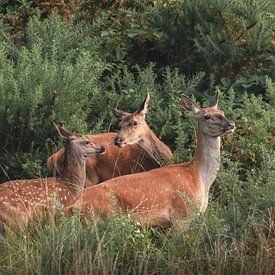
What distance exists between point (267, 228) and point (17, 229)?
6.98ft

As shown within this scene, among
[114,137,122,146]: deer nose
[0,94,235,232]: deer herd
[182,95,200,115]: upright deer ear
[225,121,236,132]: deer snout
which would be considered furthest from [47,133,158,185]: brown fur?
[225,121,236,132]: deer snout

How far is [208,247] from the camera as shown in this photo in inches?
355

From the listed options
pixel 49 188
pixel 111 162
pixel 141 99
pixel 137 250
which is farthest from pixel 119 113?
pixel 137 250

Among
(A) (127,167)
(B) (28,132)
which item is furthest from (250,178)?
(B) (28,132)

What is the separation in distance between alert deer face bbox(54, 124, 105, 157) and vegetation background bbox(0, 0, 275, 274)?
60 cm

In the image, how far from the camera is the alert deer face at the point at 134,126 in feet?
37.1

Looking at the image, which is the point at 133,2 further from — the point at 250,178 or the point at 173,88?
the point at 250,178

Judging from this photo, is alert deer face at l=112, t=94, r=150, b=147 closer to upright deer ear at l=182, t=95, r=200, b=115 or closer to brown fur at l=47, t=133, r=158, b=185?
brown fur at l=47, t=133, r=158, b=185

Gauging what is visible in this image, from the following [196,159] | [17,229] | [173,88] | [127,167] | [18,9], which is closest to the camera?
[17,229]

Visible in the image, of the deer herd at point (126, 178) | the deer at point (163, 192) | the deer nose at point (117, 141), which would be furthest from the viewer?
the deer nose at point (117, 141)

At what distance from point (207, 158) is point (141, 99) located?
2081mm

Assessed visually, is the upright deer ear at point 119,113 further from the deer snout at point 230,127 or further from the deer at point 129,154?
→ the deer snout at point 230,127

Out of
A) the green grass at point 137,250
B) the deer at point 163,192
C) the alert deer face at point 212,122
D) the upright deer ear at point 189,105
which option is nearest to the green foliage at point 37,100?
the upright deer ear at point 189,105

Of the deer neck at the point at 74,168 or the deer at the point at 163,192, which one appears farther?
the deer neck at the point at 74,168
